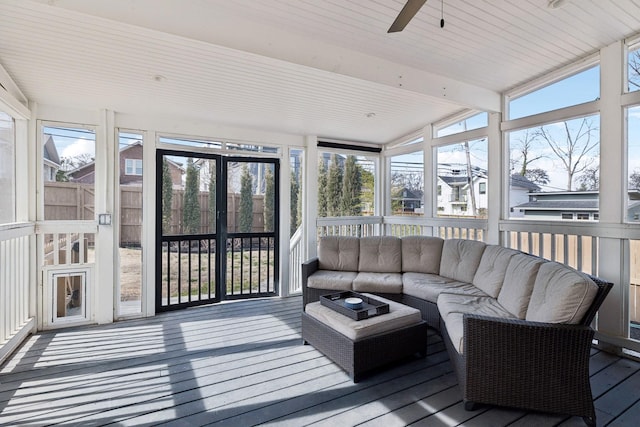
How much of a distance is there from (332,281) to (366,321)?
1346 mm

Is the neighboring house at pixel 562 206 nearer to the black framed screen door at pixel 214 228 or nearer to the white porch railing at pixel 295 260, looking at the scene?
the white porch railing at pixel 295 260

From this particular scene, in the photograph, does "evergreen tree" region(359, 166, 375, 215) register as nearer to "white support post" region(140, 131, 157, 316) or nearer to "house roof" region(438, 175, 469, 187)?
"house roof" region(438, 175, 469, 187)

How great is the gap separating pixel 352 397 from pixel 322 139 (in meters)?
3.94

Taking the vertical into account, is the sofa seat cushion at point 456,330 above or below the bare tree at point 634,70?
below

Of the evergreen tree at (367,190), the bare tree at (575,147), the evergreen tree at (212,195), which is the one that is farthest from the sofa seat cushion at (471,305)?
the evergreen tree at (212,195)

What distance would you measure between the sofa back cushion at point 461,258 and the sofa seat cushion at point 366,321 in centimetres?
120

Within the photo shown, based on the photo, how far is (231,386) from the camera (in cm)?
251

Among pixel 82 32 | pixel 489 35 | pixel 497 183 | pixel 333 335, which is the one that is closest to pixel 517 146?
pixel 497 183

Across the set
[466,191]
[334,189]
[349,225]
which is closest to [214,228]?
[334,189]

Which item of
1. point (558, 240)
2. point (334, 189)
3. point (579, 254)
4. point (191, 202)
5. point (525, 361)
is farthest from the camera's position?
point (334, 189)

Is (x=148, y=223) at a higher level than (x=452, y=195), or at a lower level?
lower

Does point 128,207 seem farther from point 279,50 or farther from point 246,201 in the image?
point 279,50

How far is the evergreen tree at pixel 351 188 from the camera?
571 cm

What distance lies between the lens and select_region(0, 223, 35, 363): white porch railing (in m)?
2.98
